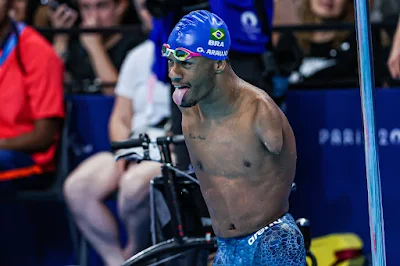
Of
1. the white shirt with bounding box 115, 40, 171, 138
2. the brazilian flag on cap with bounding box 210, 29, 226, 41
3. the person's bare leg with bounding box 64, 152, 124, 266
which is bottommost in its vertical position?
the person's bare leg with bounding box 64, 152, 124, 266

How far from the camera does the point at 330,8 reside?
566 cm

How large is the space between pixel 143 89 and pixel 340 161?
50.7 inches

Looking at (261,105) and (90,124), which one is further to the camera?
(90,124)

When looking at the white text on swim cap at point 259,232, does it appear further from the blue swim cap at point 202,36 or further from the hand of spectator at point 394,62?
the hand of spectator at point 394,62

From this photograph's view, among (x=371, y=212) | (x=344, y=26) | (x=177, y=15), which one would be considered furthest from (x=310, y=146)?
(x=371, y=212)

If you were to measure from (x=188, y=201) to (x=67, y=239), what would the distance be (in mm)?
1962

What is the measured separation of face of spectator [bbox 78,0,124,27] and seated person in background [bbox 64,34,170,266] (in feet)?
2.17

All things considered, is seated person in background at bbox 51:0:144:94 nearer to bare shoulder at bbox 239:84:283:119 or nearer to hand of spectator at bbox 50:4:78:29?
hand of spectator at bbox 50:4:78:29

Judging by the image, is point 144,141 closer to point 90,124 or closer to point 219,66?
point 219,66

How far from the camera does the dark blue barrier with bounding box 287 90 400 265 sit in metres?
5.16

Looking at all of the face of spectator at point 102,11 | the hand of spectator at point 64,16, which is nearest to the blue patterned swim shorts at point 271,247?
the face of spectator at point 102,11

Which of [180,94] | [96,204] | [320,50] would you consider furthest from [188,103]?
[320,50]

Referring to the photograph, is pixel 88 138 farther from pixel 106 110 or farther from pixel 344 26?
pixel 344 26

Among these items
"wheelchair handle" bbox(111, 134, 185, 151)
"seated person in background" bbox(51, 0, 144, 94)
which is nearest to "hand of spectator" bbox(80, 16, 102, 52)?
"seated person in background" bbox(51, 0, 144, 94)
